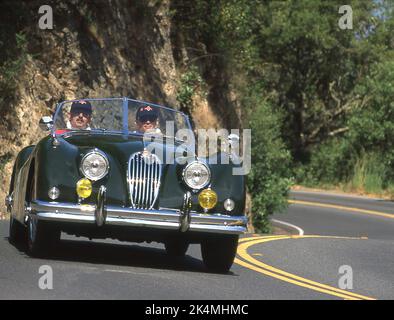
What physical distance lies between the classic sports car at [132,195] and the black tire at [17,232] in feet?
3.82

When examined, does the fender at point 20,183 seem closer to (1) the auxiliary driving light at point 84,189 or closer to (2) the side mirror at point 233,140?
(1) the auxiliary driving light at point 84,189

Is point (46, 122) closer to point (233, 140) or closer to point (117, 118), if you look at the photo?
point (117, 118)

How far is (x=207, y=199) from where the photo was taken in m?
9.80

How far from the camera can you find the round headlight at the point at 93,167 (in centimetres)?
960

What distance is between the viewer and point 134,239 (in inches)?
398

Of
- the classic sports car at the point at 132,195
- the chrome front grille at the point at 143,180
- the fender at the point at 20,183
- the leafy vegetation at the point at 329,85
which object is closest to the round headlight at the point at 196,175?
the classic sports car at the point at 132,195

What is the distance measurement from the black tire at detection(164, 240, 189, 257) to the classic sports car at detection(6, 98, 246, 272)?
1.35 metres

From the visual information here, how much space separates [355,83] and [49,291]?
171ft

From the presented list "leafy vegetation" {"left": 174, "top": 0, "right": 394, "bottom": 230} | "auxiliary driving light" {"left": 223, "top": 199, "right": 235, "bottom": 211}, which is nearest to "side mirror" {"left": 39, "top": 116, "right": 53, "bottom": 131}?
"auxiliary driving light" {"left": 223, "top": 199, "right": 235, "bottom": 211}

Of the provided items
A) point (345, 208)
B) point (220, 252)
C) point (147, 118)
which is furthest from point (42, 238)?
point (345, 208)

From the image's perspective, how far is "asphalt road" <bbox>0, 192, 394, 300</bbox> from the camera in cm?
825

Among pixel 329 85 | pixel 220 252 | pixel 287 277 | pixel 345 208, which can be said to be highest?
pixel 329 85

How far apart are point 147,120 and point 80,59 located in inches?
449
